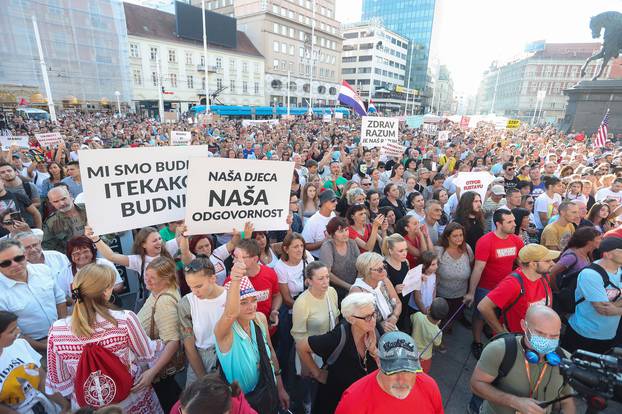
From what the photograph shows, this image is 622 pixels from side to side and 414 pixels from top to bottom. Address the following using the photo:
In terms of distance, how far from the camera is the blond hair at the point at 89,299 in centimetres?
197

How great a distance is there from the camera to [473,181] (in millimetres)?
6074

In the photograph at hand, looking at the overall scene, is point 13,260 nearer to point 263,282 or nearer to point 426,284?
point 263,282

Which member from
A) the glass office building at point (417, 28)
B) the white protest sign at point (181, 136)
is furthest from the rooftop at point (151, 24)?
the glass office building at point (417, 28)

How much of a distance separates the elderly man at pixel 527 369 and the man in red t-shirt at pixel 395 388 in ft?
1.68

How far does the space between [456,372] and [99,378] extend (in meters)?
3.36

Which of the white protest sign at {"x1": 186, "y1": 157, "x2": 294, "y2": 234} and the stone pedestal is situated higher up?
the stone pedestal

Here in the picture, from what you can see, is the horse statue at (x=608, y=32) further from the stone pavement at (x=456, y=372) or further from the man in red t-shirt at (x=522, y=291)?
the man in red t-shirt at (x=522, y=291)

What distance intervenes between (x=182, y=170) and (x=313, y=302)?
1947mm

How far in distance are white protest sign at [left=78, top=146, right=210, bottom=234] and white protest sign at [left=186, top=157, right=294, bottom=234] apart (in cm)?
49

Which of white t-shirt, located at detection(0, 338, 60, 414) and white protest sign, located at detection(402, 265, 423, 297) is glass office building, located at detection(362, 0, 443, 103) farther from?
white t-shirt, located at detection(0, 338, 60, 414)

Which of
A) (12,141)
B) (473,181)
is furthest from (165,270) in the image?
(12,141)

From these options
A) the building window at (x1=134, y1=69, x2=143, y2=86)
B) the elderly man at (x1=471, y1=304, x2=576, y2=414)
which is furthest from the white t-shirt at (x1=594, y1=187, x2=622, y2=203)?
the building window at (x1=134, y1=69, x2=143, y2=86)

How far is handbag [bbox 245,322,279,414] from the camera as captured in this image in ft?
7.07

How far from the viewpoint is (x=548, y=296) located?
3.05 m
